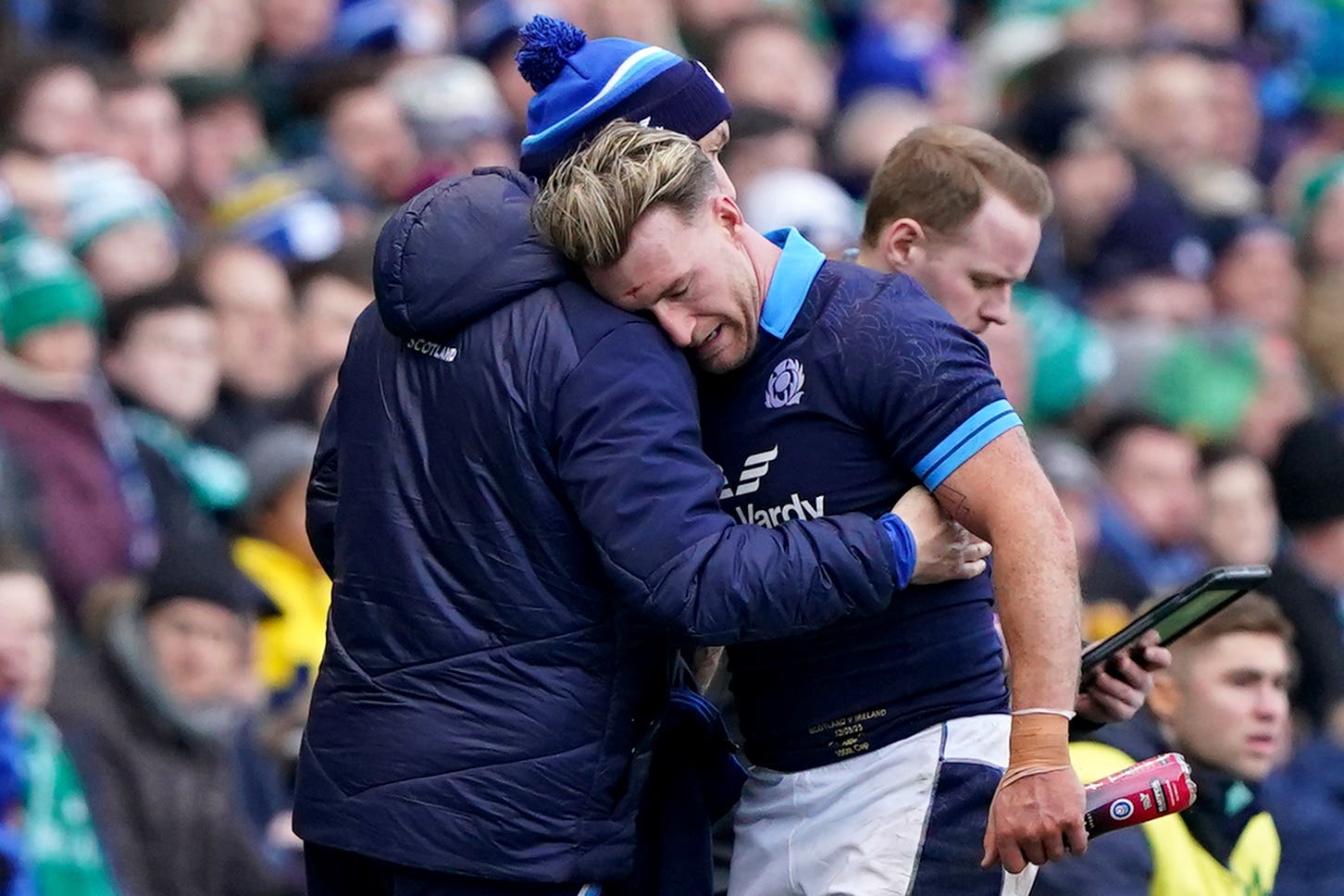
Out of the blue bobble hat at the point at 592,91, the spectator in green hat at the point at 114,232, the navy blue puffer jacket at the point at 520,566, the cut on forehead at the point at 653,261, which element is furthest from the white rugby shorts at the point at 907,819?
the spectator in green hat at the point at 114,232

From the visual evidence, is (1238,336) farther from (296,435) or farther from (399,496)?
(399,496)

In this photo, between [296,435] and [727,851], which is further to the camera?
[296,435]

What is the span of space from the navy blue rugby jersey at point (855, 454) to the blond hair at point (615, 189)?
0.25 meters

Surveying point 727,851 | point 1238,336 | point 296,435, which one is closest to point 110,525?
point 296,435

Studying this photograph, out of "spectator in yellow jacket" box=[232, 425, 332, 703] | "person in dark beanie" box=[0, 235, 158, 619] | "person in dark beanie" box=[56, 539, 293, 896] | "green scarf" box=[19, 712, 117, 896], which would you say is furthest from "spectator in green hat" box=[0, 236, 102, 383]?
"green scarf" box=[19, 712, 117, 896]

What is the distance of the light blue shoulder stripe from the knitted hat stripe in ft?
2.37

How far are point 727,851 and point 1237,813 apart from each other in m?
1.43

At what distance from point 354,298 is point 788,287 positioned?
3.83 meters

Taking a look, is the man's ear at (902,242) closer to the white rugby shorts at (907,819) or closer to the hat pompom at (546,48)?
the hat pompom at (546,48)

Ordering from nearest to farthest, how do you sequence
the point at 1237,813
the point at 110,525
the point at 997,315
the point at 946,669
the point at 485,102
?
1. the point at 946,669
2. the point at 997,315
3. the point at 1237,813
4. the point at 110,525
5. the point at 485,102

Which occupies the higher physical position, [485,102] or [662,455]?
[662,455]

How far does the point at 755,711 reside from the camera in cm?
390

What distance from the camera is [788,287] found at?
377cm

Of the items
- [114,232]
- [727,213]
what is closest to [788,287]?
[727,213]
